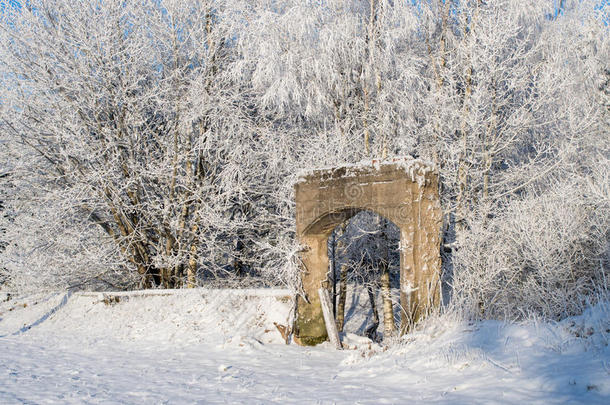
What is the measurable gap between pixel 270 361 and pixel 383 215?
126 inches

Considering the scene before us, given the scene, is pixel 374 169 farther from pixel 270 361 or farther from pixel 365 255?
pixel 365 255

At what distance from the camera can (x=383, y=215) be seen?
912 centimetres

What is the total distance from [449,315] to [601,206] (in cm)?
520

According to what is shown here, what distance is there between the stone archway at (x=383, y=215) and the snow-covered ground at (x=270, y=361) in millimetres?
717

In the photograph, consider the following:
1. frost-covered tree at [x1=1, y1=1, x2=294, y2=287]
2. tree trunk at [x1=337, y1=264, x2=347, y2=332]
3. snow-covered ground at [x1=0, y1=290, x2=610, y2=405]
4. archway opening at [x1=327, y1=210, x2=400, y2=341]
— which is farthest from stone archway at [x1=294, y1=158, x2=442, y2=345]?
tree trunk at [x1=337, y1=264, x2=347, y2=332]

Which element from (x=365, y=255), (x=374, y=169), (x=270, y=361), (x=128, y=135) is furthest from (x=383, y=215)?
(x=128, y=135)

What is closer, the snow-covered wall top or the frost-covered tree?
the snow-covered wall top

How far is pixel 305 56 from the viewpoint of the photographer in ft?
47.9

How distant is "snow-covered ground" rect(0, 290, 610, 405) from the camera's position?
4.66 meters

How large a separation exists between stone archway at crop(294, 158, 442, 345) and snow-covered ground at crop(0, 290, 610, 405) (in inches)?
28.2

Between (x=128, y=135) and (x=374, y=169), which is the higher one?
(x=128, y=135)

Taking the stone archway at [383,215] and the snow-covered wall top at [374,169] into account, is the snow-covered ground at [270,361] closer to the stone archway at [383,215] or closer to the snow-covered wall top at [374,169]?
the stone archway at [383,215]

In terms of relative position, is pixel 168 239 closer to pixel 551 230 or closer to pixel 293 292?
pixel 293 292

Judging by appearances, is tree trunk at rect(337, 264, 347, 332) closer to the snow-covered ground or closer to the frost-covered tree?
the frost-covered tree
